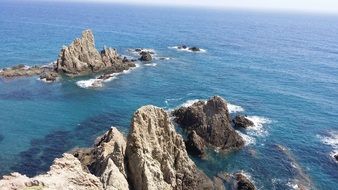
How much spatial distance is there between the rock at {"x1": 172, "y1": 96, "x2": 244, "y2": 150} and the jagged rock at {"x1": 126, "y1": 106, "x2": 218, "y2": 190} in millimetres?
16984

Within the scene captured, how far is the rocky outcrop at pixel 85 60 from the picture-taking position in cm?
11919

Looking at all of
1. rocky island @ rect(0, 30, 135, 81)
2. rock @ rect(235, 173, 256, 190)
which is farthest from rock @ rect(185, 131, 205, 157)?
rocky island @ rect(0, 30, 135, 81)

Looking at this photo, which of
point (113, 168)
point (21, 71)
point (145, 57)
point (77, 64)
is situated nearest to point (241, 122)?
point (113, 168)

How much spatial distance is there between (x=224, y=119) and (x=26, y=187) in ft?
185

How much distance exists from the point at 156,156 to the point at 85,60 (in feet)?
261

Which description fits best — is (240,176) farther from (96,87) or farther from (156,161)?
(96,87)

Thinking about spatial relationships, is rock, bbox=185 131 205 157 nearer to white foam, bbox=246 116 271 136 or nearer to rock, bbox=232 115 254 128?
rock, bbox=232 115 254 128

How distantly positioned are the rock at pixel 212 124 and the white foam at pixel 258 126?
640 centimetres

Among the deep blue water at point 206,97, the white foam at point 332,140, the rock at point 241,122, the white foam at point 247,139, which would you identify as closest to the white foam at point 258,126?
the deep blue water at point 206,97

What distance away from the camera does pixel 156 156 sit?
49438 mm

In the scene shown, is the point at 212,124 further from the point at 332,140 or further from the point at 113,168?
the point at 113,168

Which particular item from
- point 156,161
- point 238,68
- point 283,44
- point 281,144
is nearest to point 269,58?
point 238,68

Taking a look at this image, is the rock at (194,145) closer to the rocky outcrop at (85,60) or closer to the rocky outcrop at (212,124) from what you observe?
the rocky outcrop at (212,124)

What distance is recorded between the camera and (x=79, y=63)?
396ft
